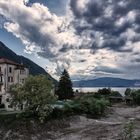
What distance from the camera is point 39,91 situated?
70562 millimetres

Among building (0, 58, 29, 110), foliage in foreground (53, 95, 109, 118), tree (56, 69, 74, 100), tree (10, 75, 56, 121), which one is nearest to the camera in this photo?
tree (10, 75, 56, 121)

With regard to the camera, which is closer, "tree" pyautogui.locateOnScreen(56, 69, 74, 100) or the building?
the building

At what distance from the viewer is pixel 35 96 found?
7000cm

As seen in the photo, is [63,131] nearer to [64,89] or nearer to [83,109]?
[83,109]

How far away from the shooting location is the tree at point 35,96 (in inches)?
2744

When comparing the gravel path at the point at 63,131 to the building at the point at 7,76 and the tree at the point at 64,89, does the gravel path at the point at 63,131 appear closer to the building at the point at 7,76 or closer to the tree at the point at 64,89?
the building at the point at 7,76

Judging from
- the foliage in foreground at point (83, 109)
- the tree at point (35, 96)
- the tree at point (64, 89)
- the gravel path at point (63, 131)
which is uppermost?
the tree at point (64, 89)

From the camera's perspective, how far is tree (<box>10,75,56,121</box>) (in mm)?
69688

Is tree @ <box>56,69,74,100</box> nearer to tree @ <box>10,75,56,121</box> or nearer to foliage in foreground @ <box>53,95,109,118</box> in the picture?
foliage in foreground @ <box>53,95,109,118</box>

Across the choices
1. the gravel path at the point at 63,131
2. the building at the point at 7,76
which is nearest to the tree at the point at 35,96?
the gravel path at the point at 63,131

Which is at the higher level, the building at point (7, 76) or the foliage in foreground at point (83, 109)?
the building at point (7, 76)

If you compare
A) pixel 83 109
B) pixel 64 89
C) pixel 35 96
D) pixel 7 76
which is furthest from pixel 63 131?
pixel 64 89

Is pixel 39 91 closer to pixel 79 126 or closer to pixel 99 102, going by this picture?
pixel 79 126

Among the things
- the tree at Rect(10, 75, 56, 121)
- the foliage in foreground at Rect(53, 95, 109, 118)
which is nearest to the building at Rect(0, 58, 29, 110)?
the tree at Rect(10, 75, 56, 121)
